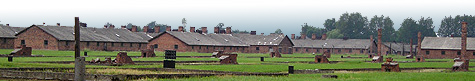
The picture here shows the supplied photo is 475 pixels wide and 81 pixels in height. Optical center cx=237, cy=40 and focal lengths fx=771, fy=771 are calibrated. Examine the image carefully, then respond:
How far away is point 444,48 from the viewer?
105 metres

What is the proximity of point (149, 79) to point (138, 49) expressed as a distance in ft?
246

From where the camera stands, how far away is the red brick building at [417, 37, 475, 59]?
104 meters

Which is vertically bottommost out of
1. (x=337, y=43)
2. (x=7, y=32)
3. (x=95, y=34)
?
(x=337, y=43)

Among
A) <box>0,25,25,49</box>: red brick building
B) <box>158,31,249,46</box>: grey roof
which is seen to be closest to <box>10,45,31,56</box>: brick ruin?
<box>0,25,25,49</box>: red brick building

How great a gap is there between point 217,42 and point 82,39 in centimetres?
2550

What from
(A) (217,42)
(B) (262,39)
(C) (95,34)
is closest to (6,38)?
(C) (95,34)

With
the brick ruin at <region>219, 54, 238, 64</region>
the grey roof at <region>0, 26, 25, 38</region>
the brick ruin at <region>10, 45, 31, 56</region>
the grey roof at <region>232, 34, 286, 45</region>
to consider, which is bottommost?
the brick ruin at <region>219, 54, 238, 64</region>

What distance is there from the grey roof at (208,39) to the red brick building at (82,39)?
5.18 meters

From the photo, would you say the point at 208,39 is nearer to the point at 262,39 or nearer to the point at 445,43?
the point at 262,39

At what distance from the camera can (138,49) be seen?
101312 mm

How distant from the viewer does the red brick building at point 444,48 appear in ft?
341

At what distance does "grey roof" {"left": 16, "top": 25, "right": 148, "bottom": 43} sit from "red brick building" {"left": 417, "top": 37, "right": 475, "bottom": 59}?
38.8 metres

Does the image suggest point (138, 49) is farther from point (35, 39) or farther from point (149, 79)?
point (149, 79)

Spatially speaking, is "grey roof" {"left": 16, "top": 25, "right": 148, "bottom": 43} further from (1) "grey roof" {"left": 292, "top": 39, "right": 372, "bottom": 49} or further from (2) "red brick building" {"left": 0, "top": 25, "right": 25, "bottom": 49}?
(1) "grey roof" {"left": 292, "top": 39, "right": 372, "bottom": 49}
